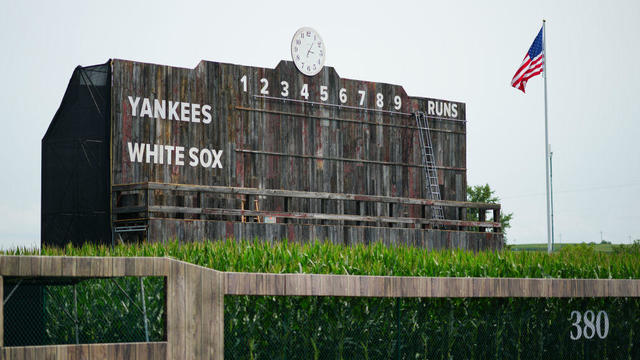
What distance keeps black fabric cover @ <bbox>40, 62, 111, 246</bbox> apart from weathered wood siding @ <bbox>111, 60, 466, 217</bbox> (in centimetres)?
45

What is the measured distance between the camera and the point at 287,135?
2717 cm

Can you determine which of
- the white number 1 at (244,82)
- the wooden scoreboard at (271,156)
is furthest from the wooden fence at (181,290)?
the white number 1 at (244,82)

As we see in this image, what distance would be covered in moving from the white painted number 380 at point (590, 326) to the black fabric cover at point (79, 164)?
1411 centimetres

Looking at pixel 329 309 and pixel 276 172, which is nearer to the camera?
pixel 329 309

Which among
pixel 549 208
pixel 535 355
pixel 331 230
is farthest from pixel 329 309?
pixel 549 208

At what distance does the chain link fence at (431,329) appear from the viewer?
12.2 m

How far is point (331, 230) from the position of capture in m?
25.0

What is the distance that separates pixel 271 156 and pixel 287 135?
0.93 m

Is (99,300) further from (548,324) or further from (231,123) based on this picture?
(231,123)

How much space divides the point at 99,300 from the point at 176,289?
22.5 feet

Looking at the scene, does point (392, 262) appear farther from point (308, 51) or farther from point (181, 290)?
point (308, 51)

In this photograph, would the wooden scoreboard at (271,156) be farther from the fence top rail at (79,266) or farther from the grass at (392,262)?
the fence top rail at (79,266)

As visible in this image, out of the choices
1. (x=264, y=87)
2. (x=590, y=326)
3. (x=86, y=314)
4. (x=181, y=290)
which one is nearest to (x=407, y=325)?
(x=590, y=326)

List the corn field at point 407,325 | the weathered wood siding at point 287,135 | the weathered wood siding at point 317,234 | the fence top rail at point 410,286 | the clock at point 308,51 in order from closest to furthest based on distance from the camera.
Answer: the fence top rail at point 410,286
the corn field at point 407,325
the weathered wood siding at point 317,234
the weathered wood siding at point 287,135
the clock at point 308,51
